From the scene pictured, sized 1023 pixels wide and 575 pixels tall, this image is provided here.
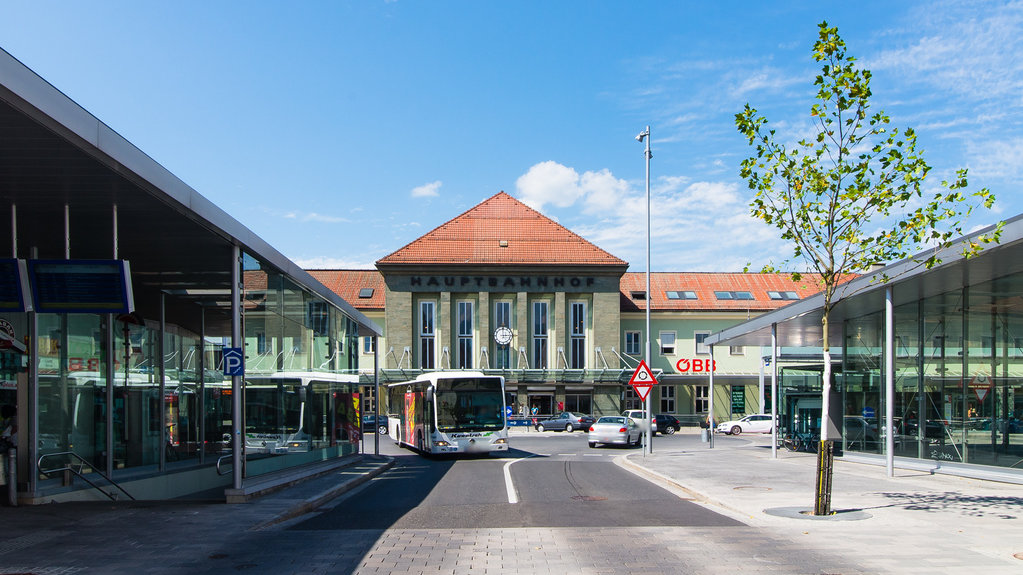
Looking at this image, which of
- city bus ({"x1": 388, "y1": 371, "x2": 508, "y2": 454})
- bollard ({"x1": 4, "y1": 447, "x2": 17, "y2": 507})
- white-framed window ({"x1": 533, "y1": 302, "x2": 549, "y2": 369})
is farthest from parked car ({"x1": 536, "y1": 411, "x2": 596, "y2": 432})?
bollard ({"x1": 4, "y1": 447, "x2": 17, "y2": 507})

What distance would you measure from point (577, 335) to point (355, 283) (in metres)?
19.7

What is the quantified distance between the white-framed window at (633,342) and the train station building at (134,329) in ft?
143

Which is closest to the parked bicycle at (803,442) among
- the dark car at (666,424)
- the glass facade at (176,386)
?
the glass facade at (176,386)

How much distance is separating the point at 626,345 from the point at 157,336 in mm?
49828

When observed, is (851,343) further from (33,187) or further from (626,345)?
(626,345)

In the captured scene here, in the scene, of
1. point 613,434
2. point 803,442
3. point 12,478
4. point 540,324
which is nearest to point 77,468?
point 12,478

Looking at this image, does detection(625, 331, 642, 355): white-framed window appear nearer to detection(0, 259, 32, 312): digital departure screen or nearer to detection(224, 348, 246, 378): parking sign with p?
detection(224, 348, 246, 378): parking sign with p

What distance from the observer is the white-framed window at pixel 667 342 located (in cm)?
6825

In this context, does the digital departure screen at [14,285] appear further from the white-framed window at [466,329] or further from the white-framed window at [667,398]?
the white-framed window at [667,398]

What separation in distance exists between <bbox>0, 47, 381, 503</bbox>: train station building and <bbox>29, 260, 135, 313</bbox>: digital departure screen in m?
0.02

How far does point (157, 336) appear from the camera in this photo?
2152 centimetres

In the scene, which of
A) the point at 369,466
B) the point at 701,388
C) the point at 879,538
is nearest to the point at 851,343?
the point at 369,466

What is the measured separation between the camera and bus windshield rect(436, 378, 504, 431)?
29.5 metres

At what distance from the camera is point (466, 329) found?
212 ft
